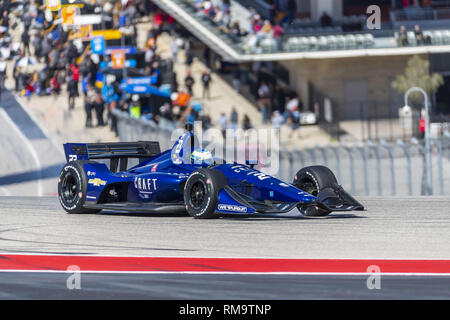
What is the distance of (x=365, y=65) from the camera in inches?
1320

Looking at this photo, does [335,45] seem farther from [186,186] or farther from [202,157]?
[186,186]

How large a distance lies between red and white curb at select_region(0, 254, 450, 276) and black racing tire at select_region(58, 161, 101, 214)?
386 centimetres

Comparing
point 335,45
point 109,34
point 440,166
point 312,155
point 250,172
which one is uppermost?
point 109,34

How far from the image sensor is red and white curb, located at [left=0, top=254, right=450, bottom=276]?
6.74 meters

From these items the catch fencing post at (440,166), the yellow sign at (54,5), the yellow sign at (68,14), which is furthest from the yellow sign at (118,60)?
the catch fencing post at (440,166)

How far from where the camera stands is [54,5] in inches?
1245

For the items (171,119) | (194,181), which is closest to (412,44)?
(171,119)

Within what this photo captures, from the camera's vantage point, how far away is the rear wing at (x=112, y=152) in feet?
39.9

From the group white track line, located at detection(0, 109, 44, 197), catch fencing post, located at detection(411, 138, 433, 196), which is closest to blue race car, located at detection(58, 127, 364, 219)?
white track line, located at detection(0, 109, 44, 197)

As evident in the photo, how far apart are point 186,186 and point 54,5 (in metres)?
22.5

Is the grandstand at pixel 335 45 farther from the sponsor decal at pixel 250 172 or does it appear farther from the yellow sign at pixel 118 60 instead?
the sponsor decal at pixel 250 172

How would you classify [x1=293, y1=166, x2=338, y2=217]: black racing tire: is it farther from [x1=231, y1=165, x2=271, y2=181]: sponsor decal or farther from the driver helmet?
the driver helmet

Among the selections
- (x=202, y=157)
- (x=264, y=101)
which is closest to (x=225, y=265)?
(x=202, y=157)

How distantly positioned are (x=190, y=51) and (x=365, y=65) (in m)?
6.07
